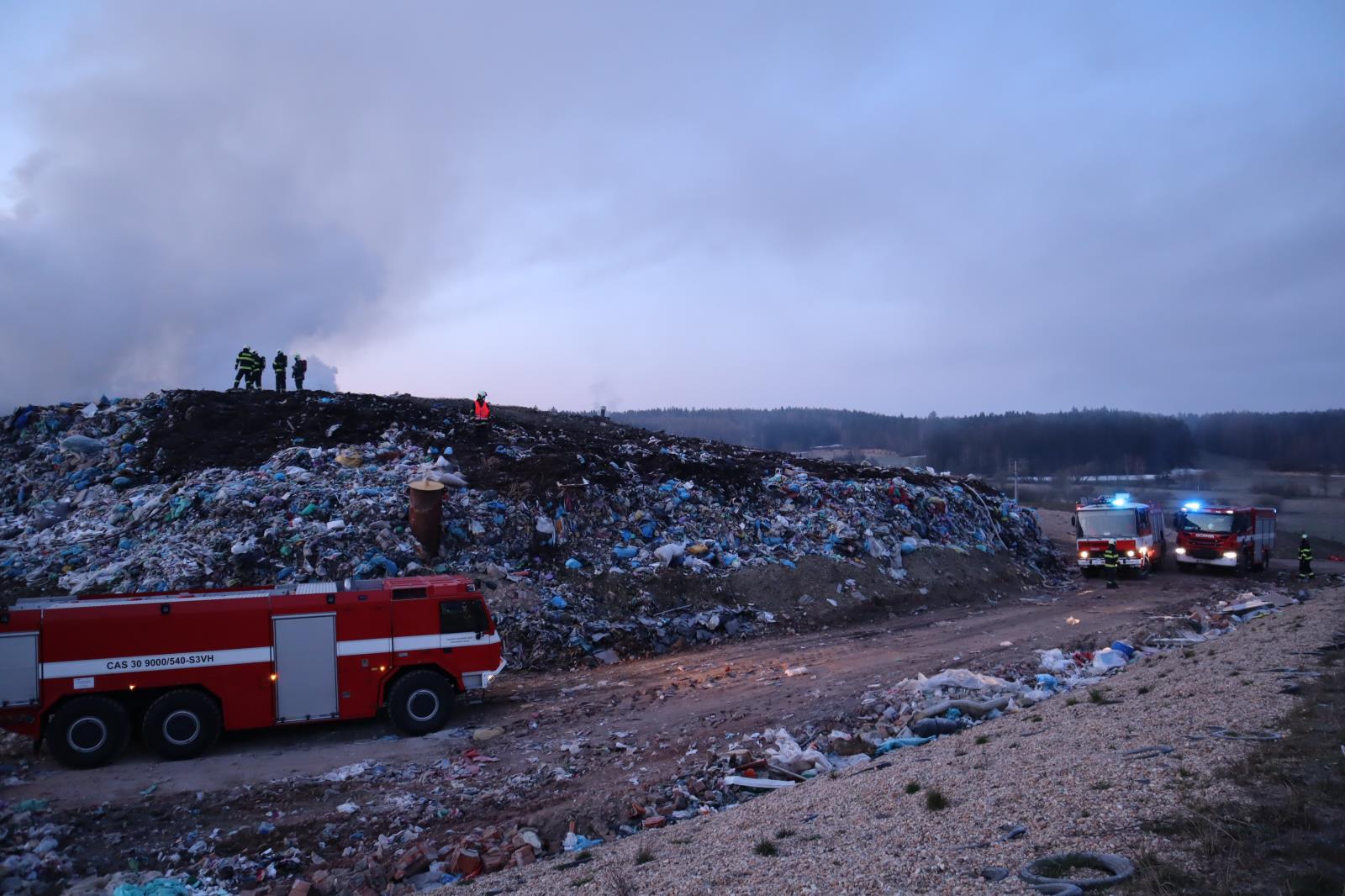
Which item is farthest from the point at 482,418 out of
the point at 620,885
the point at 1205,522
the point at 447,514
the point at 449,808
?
the point at 1205,522

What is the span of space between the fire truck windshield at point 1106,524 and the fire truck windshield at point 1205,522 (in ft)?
8.54

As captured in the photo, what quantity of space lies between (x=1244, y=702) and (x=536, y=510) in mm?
12858

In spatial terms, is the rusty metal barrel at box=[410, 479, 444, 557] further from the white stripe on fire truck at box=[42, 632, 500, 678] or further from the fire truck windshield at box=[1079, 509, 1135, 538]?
the fire truck windshield at box=[1079, 509, 1135, 538]

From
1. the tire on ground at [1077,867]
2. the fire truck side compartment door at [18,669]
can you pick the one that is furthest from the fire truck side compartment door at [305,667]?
the tire on ground at [1077,867]

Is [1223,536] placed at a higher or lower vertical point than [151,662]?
lower

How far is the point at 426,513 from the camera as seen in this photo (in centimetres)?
1545

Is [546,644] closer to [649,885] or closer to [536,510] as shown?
[536,510]

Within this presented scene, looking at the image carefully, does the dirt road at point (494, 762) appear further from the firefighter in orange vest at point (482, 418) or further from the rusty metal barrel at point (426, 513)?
the firefighter in orange vest at point (482, 418)

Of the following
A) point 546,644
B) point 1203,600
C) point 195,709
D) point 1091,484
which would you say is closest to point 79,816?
point 195,709

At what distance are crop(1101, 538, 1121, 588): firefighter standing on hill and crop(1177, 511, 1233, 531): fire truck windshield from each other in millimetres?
3001

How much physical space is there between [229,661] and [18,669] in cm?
210

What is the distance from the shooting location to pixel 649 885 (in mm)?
5152

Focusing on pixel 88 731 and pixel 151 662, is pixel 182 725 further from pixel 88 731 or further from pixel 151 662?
pixel 88 731

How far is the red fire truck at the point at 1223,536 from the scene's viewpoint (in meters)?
23.1
